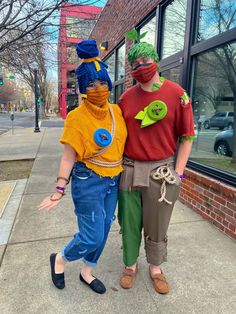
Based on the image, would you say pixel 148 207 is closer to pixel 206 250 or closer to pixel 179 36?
pixel 206 250

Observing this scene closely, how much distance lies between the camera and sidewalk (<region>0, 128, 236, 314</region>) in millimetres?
2143

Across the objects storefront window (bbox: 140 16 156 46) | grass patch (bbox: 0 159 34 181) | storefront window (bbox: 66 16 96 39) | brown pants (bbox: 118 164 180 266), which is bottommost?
grass patch (bbox: 0 159 34 181)

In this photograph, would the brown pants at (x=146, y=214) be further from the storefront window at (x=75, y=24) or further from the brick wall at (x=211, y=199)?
the storefront window at (x=75, y=24)

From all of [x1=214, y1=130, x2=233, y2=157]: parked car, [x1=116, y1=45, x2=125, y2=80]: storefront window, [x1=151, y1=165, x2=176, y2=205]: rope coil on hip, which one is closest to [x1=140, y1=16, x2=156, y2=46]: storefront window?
[x1=116, y1=45, x2=125, y2=80]: storefront window

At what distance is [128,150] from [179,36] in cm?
305

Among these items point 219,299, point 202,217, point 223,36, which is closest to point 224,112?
point 223,36

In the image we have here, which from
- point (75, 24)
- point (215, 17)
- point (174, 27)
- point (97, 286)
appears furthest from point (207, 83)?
point (75, 24)

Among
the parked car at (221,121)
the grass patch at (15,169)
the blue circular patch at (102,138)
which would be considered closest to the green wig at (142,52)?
the blue circular patch at (102,138)

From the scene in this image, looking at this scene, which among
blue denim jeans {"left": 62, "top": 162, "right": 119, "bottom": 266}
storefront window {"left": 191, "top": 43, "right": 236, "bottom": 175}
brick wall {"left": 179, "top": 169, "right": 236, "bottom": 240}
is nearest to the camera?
blue denim jeans {"left": 62, "top": 162, "right": 119, "bottom": 266}

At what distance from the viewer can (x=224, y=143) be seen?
363cm

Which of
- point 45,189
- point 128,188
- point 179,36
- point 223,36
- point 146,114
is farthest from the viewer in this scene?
point 45,189

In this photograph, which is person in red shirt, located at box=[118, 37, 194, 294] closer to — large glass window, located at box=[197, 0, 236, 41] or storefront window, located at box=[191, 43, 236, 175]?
storefront window, located at box=[191, 43, 236, 175]

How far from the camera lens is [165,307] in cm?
214

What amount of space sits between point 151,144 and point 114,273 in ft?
4.04
